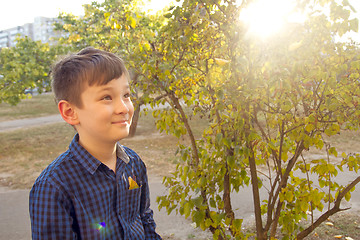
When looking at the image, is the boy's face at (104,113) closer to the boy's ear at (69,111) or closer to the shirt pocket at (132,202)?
the boy's ear at (69,111)

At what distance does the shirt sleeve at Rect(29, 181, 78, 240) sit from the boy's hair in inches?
13.5

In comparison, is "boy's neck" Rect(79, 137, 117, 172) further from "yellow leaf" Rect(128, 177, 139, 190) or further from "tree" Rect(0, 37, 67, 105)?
"tree" Rect(0, 37, 67, 105)

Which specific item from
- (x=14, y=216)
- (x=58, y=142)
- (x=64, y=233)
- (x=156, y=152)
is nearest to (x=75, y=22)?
(x=58, y=142)

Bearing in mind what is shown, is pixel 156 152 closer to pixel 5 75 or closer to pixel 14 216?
pixel 14 216

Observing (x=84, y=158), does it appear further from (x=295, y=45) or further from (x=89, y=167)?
(x=295, y=45)

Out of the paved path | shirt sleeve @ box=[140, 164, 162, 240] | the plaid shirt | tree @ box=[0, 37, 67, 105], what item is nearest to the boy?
the plaid shirt

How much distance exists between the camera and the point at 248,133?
1972 millimetres

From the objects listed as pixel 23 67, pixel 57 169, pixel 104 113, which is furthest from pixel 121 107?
pixel 23 67

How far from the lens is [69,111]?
4.28ft

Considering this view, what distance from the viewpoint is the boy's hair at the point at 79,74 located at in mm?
1272

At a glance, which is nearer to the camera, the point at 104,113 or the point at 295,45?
the point at 104,113

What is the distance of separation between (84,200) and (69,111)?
357 mm

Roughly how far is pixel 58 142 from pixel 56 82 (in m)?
8.12

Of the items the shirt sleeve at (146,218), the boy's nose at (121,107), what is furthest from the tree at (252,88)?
the boy's nose at (121,107)
